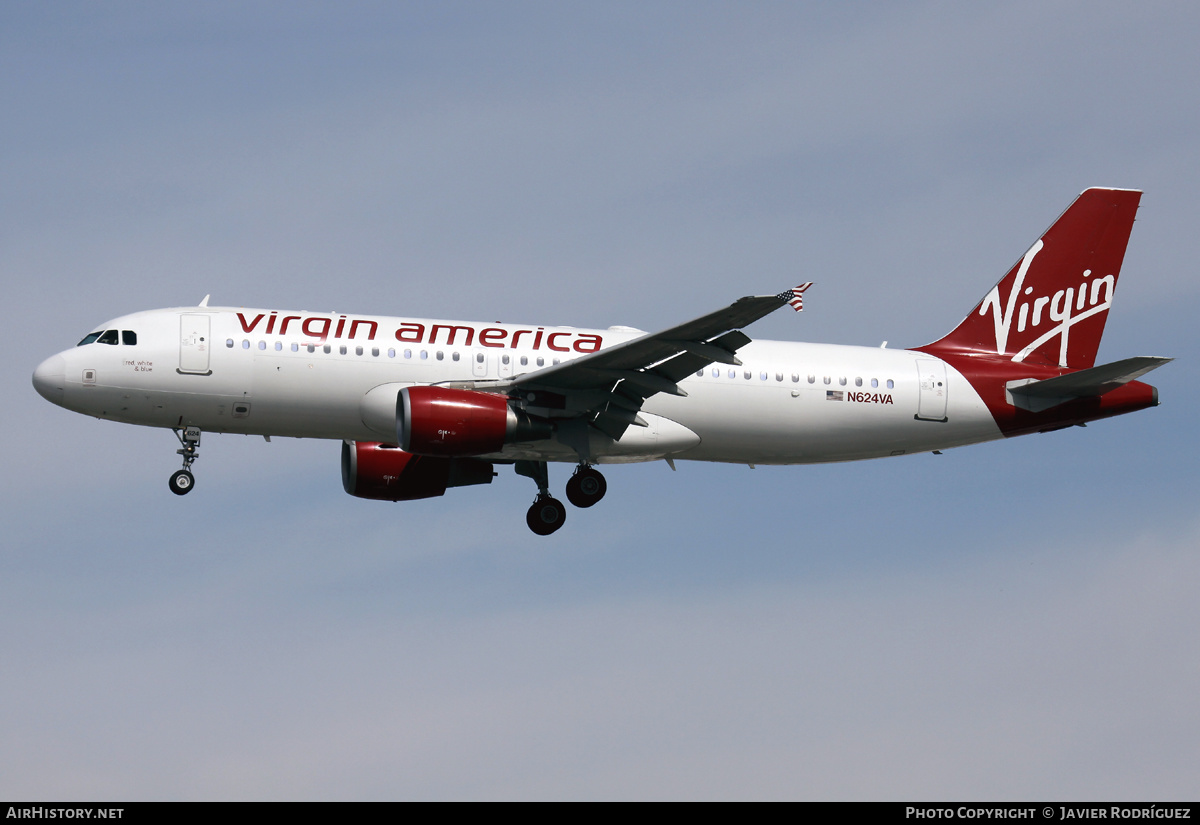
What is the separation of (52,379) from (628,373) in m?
13.6

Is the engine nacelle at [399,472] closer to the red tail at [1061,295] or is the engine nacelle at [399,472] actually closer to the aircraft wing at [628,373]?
the aircraft wing at [628,373]

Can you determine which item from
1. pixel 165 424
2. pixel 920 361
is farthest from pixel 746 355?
pixel 165 424

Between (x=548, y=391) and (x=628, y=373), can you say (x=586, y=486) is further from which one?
(x=628, y=373)

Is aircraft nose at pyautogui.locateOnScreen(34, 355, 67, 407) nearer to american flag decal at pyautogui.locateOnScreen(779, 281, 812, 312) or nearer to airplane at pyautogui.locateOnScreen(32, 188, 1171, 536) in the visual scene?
airplane at pyautogui.locateOnScreen(32, 188, 1171, 536)

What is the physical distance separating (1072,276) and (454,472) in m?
18.1

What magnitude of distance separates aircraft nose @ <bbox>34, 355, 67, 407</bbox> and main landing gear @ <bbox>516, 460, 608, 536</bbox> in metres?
11.4

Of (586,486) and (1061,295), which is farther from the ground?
(1061,295)

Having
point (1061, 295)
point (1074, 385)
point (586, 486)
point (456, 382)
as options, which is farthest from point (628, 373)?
point (1061, 295)

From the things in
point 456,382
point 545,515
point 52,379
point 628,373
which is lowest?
point 545,515

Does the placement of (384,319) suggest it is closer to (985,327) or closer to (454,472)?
(454,472)

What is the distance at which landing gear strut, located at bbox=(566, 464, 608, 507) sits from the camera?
35.4 m

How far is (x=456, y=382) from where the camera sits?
33594 millimetres

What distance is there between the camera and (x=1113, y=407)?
1427 inches

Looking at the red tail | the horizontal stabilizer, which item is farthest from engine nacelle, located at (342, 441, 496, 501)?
the horizontal stabilizer
